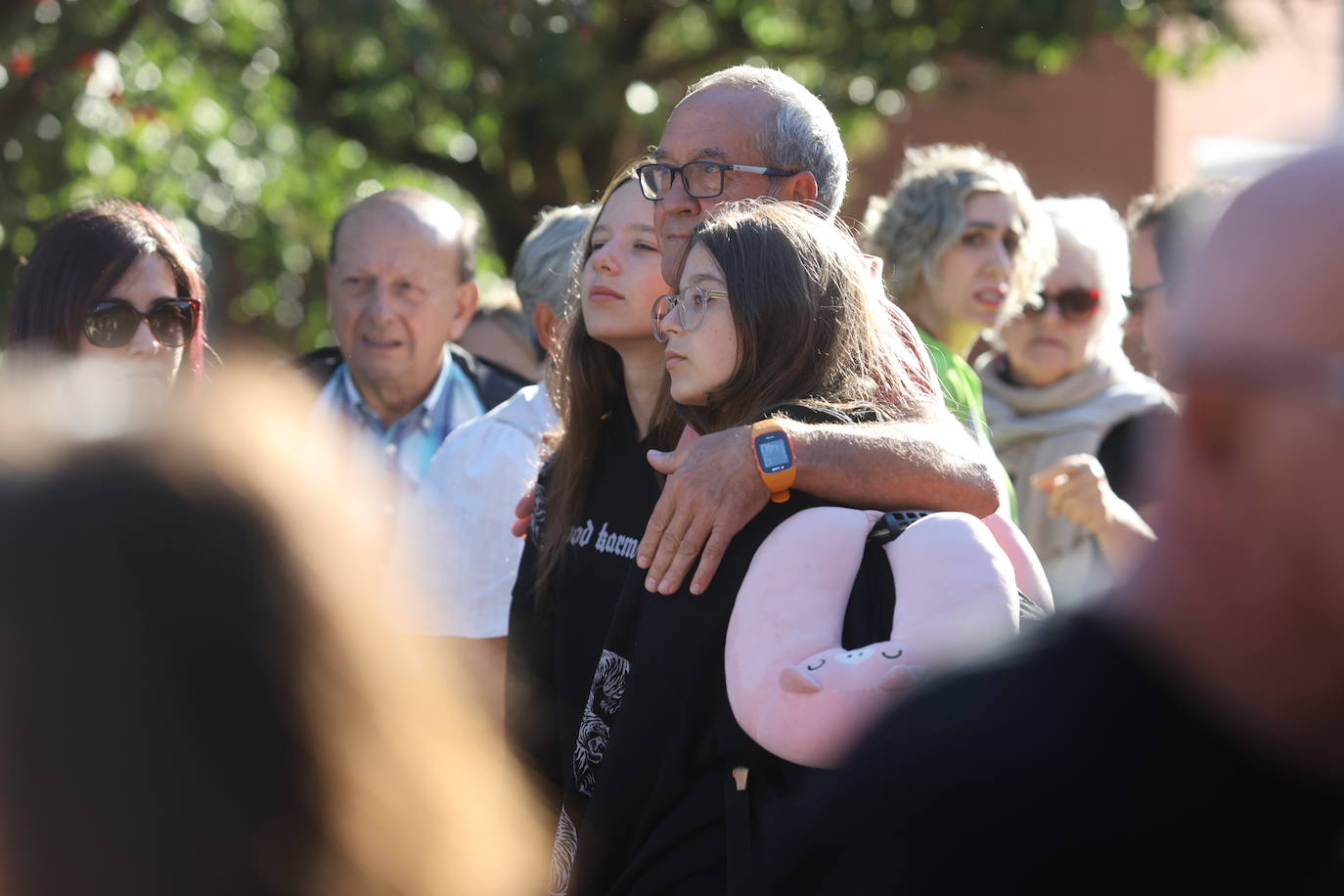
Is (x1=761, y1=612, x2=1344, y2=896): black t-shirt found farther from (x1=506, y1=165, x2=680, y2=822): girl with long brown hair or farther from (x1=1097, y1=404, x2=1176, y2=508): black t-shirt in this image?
(x1=1097, y1=404, x2=1176, y2=508): black t-shirt

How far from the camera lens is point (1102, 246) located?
4980mm

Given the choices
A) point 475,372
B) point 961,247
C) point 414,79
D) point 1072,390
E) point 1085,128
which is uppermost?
point 414,79

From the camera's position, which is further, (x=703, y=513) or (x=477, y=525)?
(x=477, y=525)

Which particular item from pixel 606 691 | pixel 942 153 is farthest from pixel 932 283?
pixel 606 691

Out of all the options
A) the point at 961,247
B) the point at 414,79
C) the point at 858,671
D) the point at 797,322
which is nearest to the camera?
the point at 858,671

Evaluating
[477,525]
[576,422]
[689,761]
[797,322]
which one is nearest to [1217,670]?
[689,761]

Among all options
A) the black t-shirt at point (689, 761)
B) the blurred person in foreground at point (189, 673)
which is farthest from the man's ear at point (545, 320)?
the blurred person in foreground at point (189, 673)

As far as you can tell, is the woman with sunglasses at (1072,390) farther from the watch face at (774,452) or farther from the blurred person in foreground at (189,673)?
the blurred person in foreground at (189,673)

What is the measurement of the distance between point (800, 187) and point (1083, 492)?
122 centimetres

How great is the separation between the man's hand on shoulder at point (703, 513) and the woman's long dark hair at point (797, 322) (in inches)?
5.6

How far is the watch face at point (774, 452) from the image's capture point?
2.24 meters

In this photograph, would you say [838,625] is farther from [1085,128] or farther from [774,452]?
[1085,128]

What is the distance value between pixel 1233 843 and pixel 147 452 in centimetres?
79

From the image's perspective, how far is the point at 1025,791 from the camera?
108 centimetres
